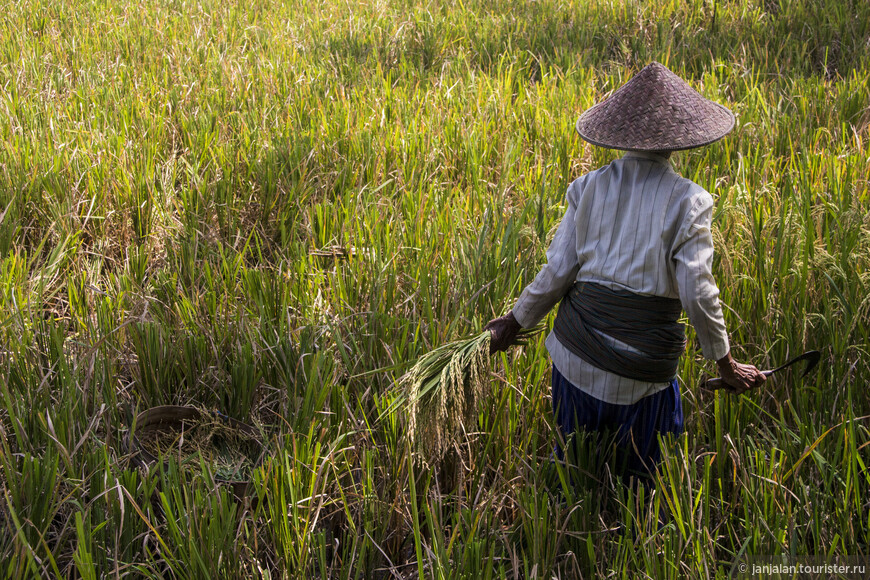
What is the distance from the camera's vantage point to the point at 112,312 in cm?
243

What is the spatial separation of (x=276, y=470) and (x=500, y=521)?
1.81ft

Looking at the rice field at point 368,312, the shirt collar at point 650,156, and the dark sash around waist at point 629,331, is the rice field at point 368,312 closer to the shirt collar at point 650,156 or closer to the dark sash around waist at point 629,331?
the dark sash around waist at point 629,331

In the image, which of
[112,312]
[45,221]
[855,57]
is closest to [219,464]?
→ [112,312]

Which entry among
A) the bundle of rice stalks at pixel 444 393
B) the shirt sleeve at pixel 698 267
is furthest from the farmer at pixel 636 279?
the bundle of rice stalks at pixel 444 393

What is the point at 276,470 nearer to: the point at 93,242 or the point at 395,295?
the point at 395,295

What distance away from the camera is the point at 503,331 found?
6.23 feet

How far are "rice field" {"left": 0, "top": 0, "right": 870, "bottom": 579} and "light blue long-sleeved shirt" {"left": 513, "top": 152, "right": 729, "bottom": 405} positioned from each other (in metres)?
0.20

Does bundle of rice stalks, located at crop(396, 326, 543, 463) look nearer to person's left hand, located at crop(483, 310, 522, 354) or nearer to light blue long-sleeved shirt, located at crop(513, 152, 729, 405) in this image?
person's left hand, located at crop(483, 310, 522, 354)

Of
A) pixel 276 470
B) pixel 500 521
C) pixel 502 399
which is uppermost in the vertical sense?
pixel 276 470

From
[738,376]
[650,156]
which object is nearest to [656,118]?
[650,156]

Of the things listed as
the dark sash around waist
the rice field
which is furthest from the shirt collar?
the rice field

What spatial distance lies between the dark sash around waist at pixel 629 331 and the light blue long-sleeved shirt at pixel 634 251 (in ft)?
0.08

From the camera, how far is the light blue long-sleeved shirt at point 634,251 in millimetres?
1610

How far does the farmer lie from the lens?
1637 mm
